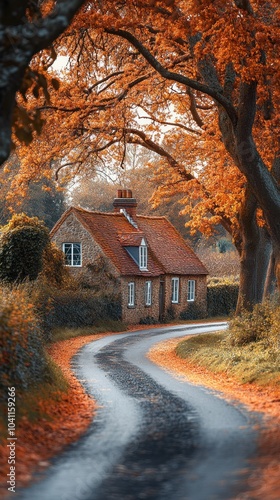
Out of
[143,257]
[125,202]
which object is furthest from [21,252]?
[125,202]

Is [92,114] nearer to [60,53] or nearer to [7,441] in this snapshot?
[60,53]

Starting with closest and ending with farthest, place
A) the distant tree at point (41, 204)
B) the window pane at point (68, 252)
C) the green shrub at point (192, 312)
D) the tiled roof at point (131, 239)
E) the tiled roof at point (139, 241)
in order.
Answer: the tiled roof at point (139, 241)
the window pane at point (68, 252)
the tiled roof at point (131, 239)
the green shrub at point (192, 312)
the distant tree at point (41, 204)

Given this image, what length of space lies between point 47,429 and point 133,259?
36.7 meters

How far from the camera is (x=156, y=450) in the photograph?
10.8m

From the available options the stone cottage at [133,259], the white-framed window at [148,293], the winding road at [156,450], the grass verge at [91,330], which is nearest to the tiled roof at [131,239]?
the stone cottage at [133,259]

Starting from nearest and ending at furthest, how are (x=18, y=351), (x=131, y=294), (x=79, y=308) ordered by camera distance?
(x=18, y=351) < (x=79, y=308) < (x=131, y=294)

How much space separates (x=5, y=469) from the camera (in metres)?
9.50

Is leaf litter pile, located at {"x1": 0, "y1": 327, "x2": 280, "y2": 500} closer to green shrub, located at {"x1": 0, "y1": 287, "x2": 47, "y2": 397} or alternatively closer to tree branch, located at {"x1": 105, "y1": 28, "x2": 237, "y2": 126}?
green shrub, located at {"x1": 0, "y1": 287, "x2": 47, "y2": 397}

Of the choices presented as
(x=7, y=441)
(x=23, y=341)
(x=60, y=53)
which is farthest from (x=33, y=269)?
(x=7, y=441)

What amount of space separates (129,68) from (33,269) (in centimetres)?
1269

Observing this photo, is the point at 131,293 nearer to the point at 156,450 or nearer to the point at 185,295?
the point at 185,295

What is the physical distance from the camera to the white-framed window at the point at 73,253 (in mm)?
47562

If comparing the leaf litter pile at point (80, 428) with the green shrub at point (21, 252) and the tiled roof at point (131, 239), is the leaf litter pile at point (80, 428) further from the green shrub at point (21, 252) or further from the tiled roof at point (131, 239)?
the tiled roof at point (131, 239)

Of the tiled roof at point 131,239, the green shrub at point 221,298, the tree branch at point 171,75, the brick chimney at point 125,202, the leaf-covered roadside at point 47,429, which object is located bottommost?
the leaf-covered roadside at point 47,429
